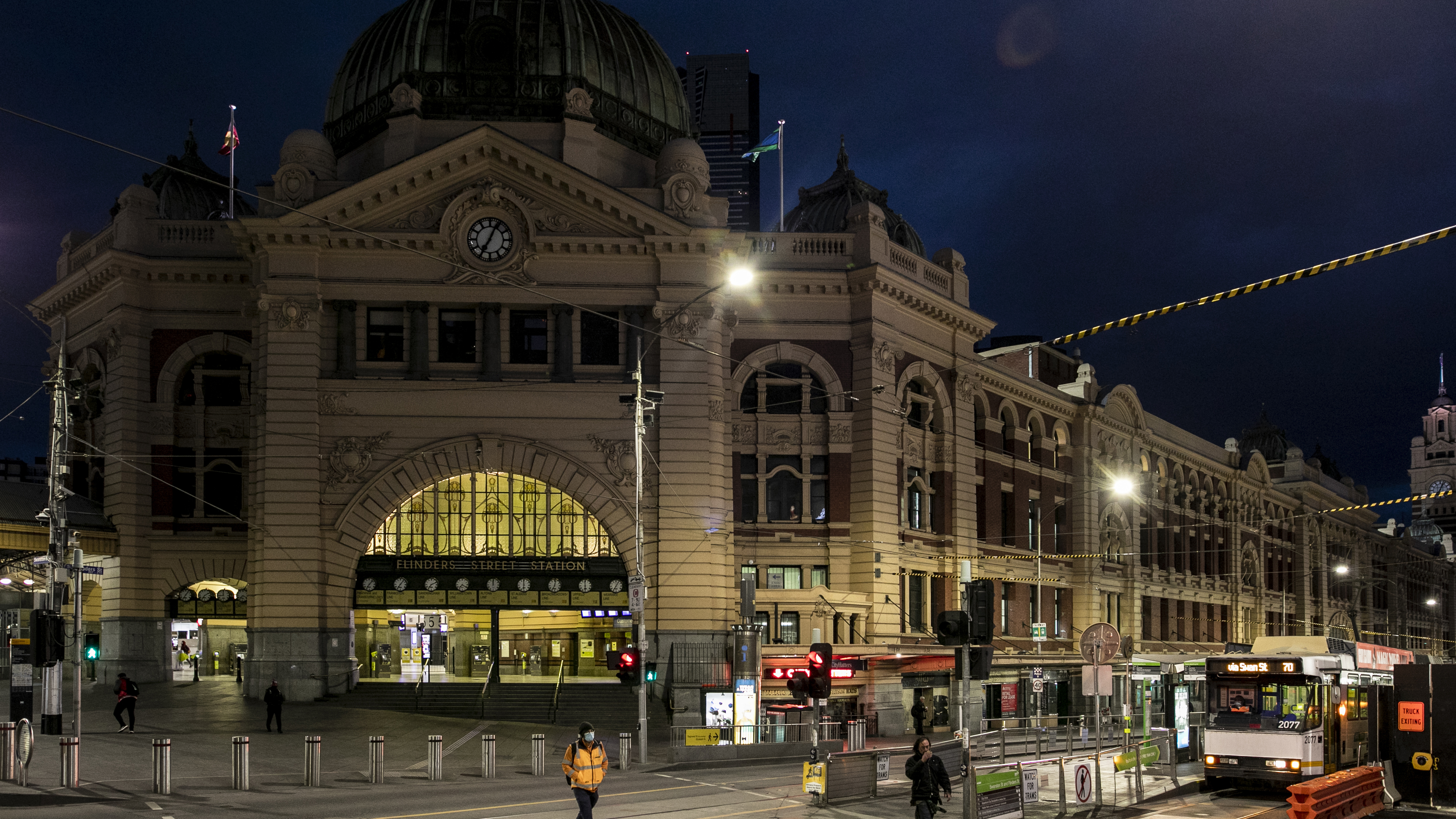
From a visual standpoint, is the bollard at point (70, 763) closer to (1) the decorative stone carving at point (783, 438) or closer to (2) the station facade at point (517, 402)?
(2) the station facade at point (517, 402)

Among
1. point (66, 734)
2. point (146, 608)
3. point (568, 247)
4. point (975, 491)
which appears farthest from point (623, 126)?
point (66, 734)

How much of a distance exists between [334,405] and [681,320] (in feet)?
41.3

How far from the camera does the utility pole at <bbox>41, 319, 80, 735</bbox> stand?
111 feet

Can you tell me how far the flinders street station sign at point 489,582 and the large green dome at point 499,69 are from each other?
17.0m

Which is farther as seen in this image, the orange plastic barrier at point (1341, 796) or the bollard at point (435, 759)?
the bollard at point (435, 759)

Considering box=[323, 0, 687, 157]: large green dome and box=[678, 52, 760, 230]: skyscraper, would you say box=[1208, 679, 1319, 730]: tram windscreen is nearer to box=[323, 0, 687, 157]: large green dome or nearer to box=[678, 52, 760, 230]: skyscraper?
box=[323, 0, 687, 157]: large green dome

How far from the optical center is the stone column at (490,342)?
5044 centimetres

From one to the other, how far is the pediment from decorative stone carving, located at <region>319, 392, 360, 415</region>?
5.94 meters

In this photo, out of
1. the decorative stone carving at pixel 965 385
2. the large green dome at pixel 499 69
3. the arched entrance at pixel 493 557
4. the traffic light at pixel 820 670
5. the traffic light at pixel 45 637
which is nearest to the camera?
the traffic light at pixel 820 670

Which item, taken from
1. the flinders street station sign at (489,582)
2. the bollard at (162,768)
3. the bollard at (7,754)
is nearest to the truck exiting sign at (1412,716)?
the bollard at (162,768)

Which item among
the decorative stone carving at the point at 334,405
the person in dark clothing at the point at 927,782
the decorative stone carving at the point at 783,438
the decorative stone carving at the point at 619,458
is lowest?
the person in dark clothing at the point at 927,782

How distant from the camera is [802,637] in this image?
51.4 meters

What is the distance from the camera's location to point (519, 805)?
89.1 ft

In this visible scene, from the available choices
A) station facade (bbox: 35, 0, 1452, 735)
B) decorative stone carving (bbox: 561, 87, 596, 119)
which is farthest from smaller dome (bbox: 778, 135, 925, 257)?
decorative stone carving (bbox: 561, 87, 596, 119)
